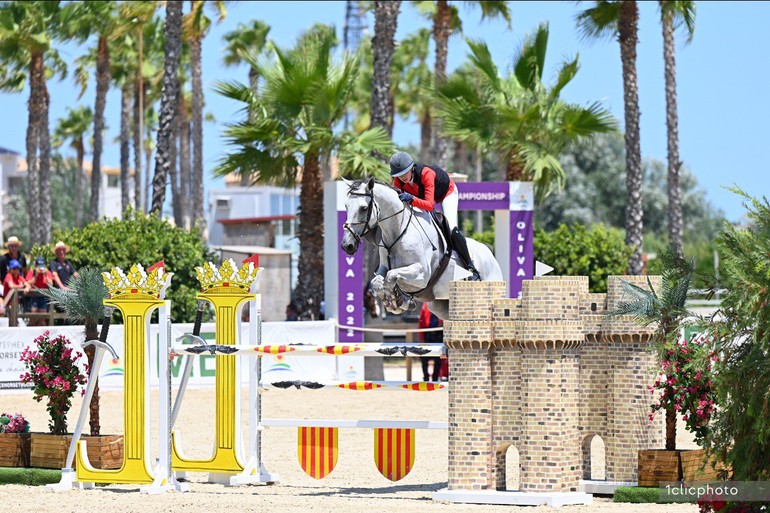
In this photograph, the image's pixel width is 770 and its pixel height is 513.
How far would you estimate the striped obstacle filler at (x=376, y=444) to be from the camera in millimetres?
10625

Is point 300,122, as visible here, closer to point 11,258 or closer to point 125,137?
point 11,258

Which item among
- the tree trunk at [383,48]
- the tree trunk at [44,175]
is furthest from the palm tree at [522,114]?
the tree trunk at [44,175]

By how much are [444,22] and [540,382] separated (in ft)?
85.3

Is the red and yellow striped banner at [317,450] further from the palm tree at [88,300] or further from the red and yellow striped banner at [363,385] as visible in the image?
the palm tree at [88,300]

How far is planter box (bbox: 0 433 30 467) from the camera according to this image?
1172cm

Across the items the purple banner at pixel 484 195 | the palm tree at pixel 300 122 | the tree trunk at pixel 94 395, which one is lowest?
the tree trunk at pixel 94 395

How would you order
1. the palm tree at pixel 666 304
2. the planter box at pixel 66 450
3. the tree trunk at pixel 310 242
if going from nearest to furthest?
1. the palm tree at pixel 666 304
2. the planter box at pixel 66 450
3. the tree trunk at pixel 310 242

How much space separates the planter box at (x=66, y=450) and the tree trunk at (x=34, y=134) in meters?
31.2

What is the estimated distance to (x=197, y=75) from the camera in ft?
148

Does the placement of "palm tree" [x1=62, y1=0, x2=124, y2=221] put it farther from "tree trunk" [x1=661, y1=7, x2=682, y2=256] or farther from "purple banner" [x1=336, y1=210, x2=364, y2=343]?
"purple banner" [x1=336, y1=210, x2=364, y2=343]

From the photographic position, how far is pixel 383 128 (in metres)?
24.7

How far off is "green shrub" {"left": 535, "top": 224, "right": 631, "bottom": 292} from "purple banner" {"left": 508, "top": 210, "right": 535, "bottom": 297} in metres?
9.83

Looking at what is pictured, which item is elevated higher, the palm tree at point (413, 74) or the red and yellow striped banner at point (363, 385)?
the palm tree at point (413, 74)

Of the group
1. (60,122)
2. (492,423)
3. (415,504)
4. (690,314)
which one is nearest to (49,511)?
(415,504)
